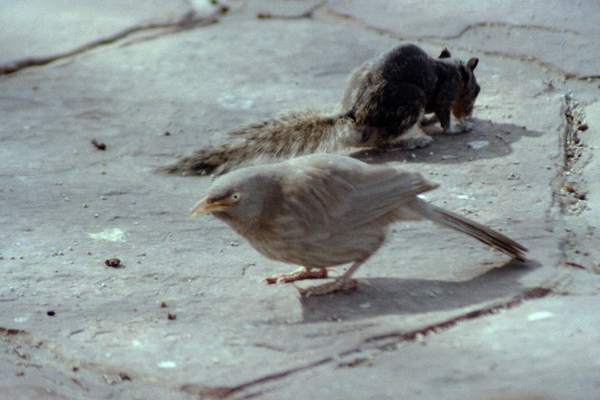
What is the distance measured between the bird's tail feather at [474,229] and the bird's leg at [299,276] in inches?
23.0

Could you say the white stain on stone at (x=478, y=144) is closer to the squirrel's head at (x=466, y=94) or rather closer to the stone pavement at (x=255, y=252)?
the stone pavement at (x=255, y=252)

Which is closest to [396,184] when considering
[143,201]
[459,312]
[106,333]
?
[459,312]

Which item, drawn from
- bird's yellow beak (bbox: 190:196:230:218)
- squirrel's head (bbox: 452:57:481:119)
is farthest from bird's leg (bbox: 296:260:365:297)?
squirrel's head (bbox: 452:57:481:119)

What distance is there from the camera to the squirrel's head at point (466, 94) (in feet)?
16.8

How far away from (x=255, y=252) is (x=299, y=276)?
18.3 inches

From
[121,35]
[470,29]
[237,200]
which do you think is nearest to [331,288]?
[237,200]

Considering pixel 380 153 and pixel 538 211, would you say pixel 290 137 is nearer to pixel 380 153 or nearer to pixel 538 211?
pixel 380 153

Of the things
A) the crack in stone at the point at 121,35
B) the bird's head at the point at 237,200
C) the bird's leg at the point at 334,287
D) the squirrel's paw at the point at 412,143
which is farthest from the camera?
the crack in stone at the point at 121,35

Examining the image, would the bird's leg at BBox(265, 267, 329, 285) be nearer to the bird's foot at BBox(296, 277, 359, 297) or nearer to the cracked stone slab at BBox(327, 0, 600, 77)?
the bird's foot at BBox(296, 277, 359, 297)

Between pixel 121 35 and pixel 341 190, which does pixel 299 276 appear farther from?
pixel 121 35

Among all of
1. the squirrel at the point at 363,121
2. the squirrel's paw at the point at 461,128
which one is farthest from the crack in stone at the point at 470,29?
the squirrel at the point at 363,121

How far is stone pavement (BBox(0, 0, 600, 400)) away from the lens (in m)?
2.26

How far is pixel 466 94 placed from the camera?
5.14 m

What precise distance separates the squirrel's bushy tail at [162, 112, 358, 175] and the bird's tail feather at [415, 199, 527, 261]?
1.79m
